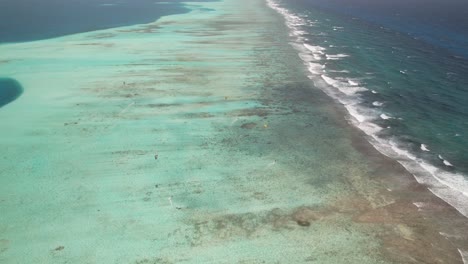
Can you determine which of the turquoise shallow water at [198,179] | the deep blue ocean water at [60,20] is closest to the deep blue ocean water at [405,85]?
the turquoise shallow water at [198,179]

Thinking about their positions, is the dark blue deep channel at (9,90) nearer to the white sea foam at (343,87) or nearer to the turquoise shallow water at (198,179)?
the turquoise shallow water at (198,179)

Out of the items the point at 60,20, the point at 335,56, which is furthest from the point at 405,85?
the point at 60,20

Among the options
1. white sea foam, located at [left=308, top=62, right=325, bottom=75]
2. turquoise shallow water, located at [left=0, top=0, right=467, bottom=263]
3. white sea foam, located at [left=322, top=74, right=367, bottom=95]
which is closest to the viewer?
turquoise shallow water, located at [left=0, top=0, right=467, bottom=263]

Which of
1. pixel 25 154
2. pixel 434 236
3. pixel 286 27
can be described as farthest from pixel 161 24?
pixel 434 236

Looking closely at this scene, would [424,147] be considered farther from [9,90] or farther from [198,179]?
[9,90]

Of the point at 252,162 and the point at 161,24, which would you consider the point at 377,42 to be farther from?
the point at 252,162

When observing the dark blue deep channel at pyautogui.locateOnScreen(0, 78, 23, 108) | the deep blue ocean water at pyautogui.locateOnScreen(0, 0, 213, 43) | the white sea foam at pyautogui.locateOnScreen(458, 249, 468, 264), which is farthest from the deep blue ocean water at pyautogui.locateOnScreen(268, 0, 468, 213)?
the deep blue ocean water at pyautogui.locateOnScreen(0, 0, 213, 43)

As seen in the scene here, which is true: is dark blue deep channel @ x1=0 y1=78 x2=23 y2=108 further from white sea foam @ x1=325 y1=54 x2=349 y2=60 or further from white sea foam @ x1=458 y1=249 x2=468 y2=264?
white sea foam @ x1=325 y1=54 x2=349 y2=60
